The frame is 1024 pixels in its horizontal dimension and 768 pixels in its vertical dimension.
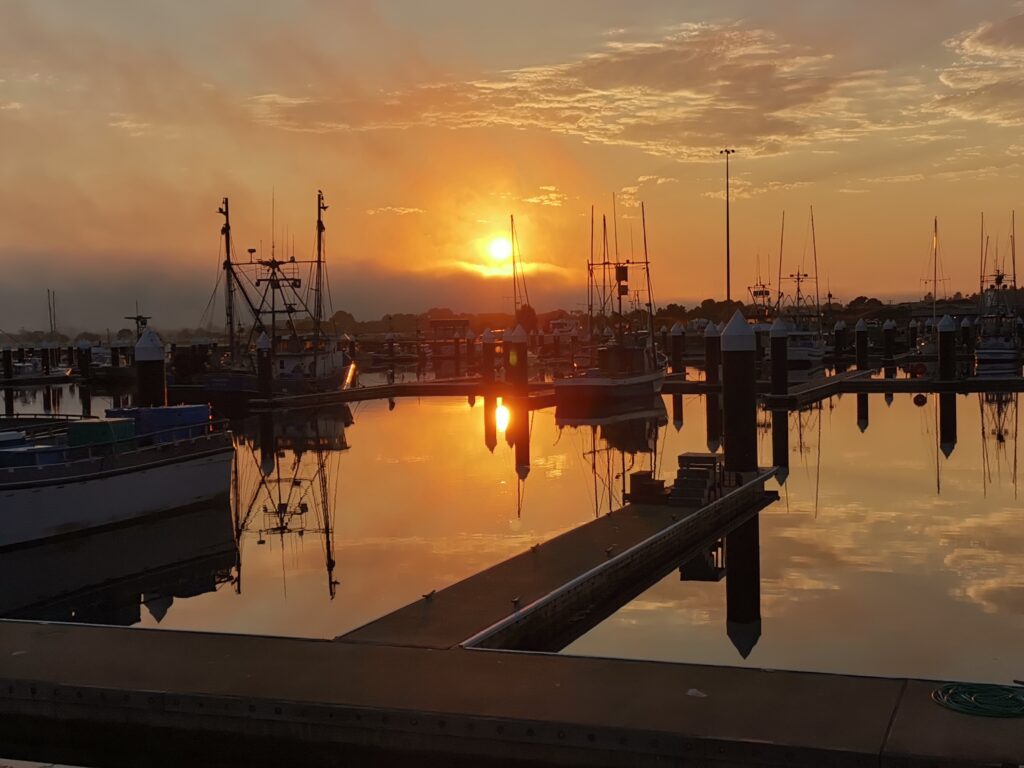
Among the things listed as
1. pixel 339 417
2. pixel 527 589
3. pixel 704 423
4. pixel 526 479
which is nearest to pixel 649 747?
pixel 527 589

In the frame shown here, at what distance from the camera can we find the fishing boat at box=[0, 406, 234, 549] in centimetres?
2002

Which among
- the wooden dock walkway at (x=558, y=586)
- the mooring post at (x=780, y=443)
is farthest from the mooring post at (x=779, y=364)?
the wooden dock walkway at (x=558, y=586)

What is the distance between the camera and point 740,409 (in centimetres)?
2445

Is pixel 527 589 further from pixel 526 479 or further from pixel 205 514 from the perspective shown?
pixel 526 479

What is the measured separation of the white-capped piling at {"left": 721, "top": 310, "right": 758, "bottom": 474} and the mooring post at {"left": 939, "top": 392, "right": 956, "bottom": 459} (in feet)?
28.5

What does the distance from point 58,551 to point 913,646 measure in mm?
14307

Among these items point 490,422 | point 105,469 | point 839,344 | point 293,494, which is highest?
point 839,344

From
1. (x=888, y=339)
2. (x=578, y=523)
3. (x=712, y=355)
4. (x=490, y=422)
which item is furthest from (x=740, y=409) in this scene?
(x=888, y=339)

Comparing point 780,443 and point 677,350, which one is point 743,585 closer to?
point 780,443

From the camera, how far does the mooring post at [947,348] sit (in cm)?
5062

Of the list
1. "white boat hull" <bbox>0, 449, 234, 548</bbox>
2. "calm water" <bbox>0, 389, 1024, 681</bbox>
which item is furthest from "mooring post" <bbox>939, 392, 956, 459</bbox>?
"white boat hull" <bbox>0, 449, 234, 548</bbox>

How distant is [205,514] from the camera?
23.6 metres

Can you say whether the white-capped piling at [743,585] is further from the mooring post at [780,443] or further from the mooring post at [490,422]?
the mooring post at [490,422]

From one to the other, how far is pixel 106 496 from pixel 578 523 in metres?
8.91
